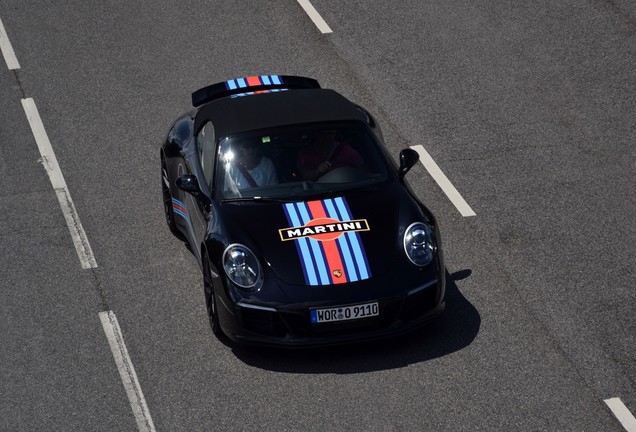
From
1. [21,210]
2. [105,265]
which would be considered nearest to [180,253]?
[105,265]

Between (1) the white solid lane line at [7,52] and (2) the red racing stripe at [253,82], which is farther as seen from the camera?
(1) the white solid lane line at [7,52]

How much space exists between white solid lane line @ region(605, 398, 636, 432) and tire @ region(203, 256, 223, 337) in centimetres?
301

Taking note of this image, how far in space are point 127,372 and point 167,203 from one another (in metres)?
2.45

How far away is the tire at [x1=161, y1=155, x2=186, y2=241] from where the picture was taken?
1070cm

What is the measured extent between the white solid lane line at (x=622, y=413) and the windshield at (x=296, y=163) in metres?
2.57

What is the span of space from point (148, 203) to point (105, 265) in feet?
3.93

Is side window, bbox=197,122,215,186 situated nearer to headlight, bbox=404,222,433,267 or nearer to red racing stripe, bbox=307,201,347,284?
red racing stripe, bbox=307,201,347,284

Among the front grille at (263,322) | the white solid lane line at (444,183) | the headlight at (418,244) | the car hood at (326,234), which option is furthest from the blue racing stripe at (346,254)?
the white solid lane line at (444,183)

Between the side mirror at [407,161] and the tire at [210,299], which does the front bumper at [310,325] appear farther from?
the side mirror at [407,161]

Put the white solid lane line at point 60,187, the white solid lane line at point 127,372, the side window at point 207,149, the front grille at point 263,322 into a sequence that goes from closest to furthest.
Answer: the white solid lane line at point 127,372, the front grille at point 263,322, the side window at point 207,149, the white solid lane line at point 60,187

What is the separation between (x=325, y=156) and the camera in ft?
31.8

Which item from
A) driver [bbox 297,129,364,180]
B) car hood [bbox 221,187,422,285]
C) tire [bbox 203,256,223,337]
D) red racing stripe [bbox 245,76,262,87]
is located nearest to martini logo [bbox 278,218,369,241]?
car hood [bbox 221,187,422,285]

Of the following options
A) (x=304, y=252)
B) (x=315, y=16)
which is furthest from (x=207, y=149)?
(x=315, y=16)

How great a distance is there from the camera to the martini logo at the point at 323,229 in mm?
8992
